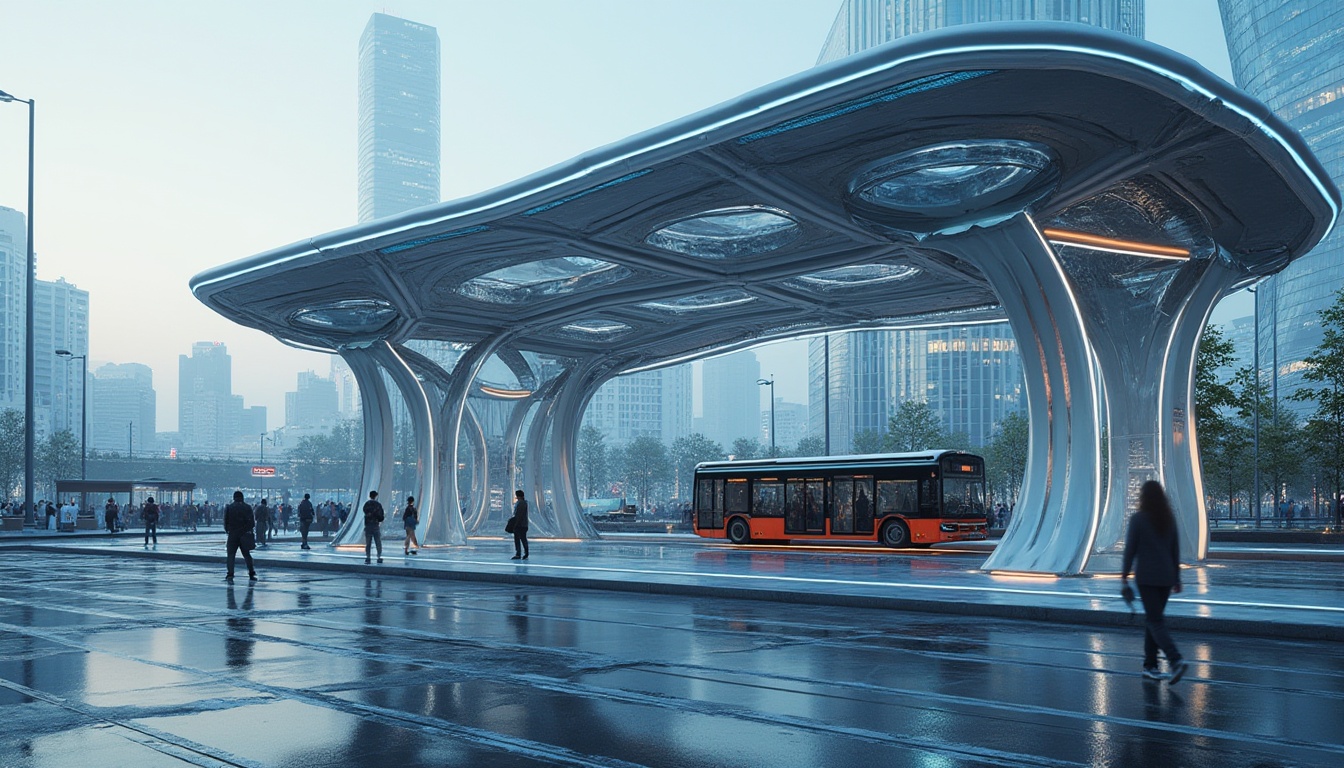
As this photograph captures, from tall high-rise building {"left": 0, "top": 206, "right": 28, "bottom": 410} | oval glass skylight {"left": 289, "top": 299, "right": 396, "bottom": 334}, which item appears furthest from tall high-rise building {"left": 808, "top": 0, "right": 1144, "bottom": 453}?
tall high-rise building {"left": 0, "top": 206, "right": 28, "bottom": 410}

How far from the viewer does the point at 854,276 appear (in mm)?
28656

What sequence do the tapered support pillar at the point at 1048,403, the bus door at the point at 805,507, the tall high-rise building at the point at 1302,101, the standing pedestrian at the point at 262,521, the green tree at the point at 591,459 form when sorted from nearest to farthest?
the tapered support pillar at the point at 1048,403 → the bus door at the point at 805,507 → the standing pedestrian at the point at 262,521 → the tall high-rise building at the point at 1302,101 → the green tree at the point at 591,459

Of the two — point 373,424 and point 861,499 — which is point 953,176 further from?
point 373,424

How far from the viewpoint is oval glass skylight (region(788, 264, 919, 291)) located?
2730 cm

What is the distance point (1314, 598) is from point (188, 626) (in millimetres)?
14467

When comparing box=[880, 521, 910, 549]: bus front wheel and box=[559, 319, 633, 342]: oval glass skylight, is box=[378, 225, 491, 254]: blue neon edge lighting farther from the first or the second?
box=[880, 521, 910, 549]: bus front wheel

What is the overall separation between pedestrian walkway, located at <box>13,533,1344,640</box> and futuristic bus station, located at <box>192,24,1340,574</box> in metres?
2.14

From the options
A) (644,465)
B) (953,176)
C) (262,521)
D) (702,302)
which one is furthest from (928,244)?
(644,465)

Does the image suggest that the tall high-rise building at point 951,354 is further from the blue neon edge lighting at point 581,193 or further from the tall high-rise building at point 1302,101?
the blue neon edge lighting at point 581,193

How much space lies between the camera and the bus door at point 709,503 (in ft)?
116

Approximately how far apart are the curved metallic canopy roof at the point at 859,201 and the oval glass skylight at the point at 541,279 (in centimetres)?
8

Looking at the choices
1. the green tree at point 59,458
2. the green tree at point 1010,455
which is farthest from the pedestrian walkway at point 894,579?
the green tree at point 59,458

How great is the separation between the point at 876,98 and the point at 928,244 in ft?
20.1

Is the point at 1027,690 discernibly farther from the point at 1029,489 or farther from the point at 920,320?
the point at 920,320
